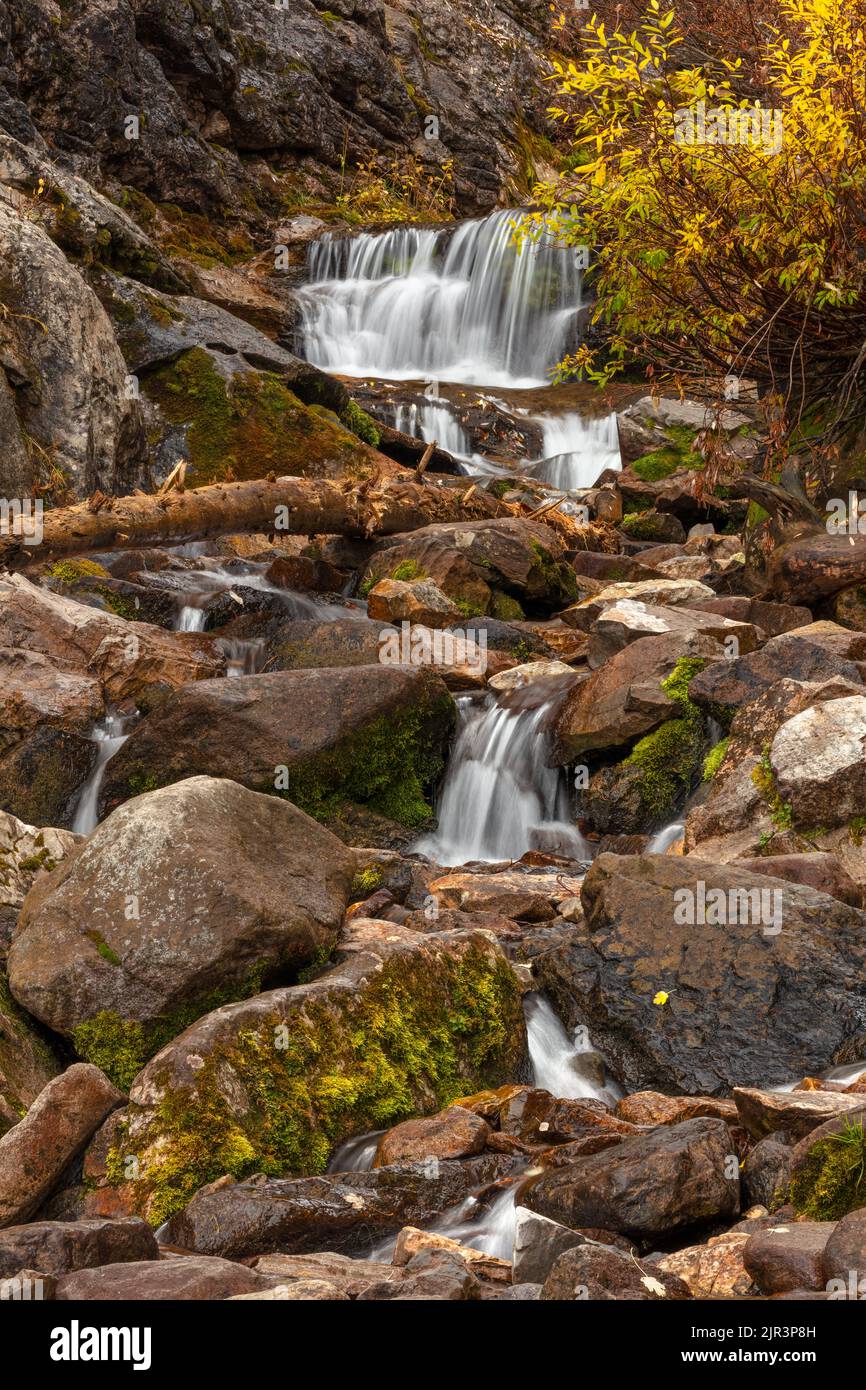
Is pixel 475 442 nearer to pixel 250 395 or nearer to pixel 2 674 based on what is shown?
pixel 250 395

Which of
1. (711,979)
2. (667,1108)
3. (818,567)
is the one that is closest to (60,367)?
(818,567)

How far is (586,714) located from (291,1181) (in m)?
5.68

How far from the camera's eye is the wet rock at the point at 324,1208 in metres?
4.61

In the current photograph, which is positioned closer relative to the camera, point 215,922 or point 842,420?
point 215,922

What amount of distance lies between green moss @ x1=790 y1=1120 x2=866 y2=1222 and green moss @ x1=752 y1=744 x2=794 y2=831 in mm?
3860

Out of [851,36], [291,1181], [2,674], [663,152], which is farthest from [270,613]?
[291,1181]

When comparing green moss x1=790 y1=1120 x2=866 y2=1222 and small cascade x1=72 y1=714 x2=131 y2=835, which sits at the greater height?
small cascade x1=72 y1=714 x2=131 y2=835

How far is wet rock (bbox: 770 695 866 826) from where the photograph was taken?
773 cm

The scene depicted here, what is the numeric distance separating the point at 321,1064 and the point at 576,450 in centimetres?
1595

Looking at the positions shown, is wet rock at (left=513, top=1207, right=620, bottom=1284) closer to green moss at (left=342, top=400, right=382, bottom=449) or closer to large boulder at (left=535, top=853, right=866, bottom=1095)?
large boulder at (left=535, top=853, right=866, bottom=1095)

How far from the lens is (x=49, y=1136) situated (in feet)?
16.5

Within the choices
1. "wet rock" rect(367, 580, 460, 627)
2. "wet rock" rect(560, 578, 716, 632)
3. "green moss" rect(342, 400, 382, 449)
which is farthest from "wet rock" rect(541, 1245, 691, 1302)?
"green moss" rect(342, 400, 382, 449)

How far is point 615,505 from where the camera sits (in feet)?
55.8

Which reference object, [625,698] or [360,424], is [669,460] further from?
[625,698]
